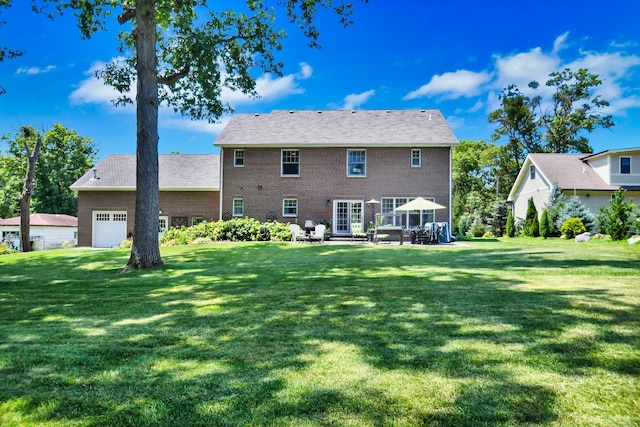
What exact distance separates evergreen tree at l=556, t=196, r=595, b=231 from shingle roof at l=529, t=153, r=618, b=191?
365 cm

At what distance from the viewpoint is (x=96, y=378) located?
2852 mm

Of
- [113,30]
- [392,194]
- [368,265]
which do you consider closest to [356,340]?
[368,265]

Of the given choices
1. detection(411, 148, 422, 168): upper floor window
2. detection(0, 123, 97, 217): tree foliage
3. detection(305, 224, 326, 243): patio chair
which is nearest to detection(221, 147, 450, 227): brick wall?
detection(411, 148, 422, 168): upper floor window

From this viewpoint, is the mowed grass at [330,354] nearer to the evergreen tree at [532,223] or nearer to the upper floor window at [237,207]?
the upper floor window at [237,207]

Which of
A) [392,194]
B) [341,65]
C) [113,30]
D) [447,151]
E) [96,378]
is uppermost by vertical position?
[341,65]

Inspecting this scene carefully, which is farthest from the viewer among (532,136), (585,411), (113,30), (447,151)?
(532,136)

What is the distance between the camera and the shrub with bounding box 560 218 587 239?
768 inches

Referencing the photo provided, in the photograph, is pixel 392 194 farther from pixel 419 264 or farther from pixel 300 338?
pixel 300 338

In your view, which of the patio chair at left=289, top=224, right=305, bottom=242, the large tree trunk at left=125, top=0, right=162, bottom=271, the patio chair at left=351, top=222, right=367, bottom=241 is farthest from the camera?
the patio chair at left=351, top=222, right=367, bottom=241

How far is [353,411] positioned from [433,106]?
2532cm

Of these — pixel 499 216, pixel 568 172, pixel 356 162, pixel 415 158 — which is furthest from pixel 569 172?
pixel 356 162

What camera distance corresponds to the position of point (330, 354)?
320 cm

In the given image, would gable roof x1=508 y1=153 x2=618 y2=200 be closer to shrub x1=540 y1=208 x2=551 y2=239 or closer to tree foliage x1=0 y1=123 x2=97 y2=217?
shrub x1=540 y1=208 x2=551 y2=239

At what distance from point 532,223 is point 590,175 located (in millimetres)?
5989
